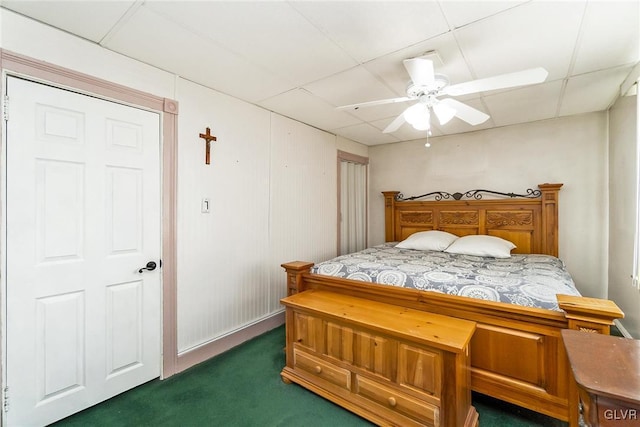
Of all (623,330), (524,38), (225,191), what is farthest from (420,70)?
(623,330)

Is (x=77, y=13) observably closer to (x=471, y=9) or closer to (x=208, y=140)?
(x=208, y=140)

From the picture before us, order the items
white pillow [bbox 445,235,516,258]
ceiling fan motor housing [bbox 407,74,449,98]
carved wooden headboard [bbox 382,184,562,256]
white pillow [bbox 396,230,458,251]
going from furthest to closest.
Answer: white pillow [bbox 396,230,458,251] < carved wooden headboard [bbox 382,184,562,256] < white pillow [bbox 445,235,516,258] < ceiling fan motor housing [bbox 407,74,449,98]

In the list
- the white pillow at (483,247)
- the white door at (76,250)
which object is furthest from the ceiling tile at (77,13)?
the white pillow at (483,247)

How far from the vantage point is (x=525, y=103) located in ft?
9.75

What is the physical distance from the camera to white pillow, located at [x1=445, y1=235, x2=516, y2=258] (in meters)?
3.18

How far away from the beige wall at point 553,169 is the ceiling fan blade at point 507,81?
222 centimetres

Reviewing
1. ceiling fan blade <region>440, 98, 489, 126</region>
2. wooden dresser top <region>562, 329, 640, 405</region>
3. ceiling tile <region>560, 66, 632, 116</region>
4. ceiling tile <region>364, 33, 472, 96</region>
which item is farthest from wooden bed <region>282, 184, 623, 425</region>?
ceiling tile <region>560, 66, 632, 116</region>

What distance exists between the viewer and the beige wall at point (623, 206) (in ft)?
7.92

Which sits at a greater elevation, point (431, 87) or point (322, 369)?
point (431, 87)

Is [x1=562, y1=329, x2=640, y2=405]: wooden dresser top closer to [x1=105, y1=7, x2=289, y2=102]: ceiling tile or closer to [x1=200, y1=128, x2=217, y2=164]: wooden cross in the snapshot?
[x1=105, y1=7, x2=289, y2=102]: ceiling tile

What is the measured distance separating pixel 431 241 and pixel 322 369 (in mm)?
2305

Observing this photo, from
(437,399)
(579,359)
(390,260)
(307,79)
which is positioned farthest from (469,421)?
(307,79)

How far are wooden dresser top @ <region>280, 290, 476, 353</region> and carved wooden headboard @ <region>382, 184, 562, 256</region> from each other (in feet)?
7.78

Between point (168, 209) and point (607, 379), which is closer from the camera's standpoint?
point (607, 379)
